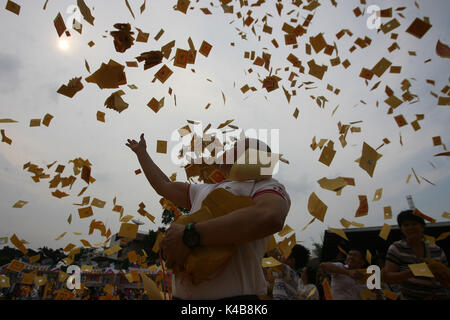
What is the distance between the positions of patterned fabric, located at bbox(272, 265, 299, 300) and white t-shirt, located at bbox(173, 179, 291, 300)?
294 centimetres

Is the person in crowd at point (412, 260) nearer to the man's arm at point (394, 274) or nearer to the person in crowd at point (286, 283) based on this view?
the man's arm at point (394, 274)

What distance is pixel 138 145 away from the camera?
1.99 m

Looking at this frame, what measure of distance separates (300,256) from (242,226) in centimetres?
392

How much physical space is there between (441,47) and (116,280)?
61.4 ft

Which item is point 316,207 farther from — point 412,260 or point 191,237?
point 412,260

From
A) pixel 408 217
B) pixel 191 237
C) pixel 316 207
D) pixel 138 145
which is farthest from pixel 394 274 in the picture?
pixel 138 145

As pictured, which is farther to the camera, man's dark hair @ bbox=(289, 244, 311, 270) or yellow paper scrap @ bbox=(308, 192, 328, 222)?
man's dark hair @ bbox=(289, 244, 311, 270)

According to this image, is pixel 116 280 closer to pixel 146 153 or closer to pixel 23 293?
pixel 23 293

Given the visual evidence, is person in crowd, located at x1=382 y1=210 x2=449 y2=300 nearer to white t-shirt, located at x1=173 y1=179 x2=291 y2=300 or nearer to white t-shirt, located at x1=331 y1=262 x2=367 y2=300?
white t-shirt, located at x1=331 y1=262 x2=367 y2=300

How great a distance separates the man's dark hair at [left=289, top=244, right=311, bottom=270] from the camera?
14.2 feet

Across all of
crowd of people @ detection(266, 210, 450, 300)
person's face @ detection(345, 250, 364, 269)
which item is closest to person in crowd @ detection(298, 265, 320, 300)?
crowd of people @ detection(266, 210, 450, 300)

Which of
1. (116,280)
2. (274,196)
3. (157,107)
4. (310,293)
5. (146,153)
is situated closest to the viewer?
(274,196)

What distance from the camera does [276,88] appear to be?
4109mm
